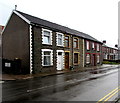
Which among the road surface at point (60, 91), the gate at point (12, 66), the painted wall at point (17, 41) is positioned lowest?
the road surface at point (60, 91)

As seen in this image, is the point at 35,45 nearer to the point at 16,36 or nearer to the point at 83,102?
the point at 16,36

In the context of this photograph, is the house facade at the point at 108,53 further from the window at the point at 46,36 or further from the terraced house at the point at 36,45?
the window at the point at 46,36

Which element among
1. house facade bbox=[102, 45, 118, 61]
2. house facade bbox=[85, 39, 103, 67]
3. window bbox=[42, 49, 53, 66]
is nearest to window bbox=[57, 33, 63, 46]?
window bbox=[42, 49, 53, 66]

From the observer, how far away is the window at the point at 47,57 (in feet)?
56.6

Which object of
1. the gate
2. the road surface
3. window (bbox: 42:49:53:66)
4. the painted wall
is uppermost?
the painted wall

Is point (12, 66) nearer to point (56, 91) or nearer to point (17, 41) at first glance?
point (17, 41)

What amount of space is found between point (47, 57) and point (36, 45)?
110 inches

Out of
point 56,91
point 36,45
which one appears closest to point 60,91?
point 56,91

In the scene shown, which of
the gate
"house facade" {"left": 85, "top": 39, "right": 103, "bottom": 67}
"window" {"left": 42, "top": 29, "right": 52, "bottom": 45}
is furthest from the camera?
"house facade" {"left": 85, "top": 39, "right": 103, "bottom": 67}

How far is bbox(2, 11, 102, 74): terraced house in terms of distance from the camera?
1603 centimetres

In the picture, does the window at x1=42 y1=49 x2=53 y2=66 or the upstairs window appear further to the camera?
the upstairs window

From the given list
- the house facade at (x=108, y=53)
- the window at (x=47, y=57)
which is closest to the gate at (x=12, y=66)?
the window at (x=47, y=57)

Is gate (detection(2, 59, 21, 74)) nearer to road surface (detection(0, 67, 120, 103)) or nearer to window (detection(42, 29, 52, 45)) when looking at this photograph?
window (detection(42, 29, 52, 45))

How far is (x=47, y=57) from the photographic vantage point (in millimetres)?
18062
